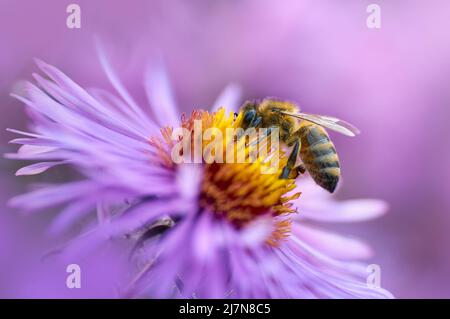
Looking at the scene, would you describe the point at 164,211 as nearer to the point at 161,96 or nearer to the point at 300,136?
the point at 300,136

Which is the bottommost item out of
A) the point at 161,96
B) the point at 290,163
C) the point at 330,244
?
the point at 330,244

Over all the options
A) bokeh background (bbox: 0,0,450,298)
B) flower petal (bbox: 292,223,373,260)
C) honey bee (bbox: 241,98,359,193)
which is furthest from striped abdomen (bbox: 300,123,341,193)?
bokeh background (bbox: 0,0,450,298)

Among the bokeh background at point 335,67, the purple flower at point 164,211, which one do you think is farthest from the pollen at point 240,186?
the bokeh background at point 335,67

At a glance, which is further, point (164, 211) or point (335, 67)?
point (335, 67)

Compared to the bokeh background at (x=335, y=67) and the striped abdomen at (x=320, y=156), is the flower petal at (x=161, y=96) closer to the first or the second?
the bokeh background at (x=335, y=67)

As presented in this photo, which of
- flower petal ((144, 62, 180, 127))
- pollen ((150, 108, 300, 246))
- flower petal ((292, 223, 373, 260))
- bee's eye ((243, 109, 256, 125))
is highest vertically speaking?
flower petal ((144, 62, 180, 127))

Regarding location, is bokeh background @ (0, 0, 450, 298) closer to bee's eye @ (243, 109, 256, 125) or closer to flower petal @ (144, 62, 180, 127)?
flower petal @ (144, 62, 180, 127)

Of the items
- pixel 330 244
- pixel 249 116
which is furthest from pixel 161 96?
pixel 330 244
